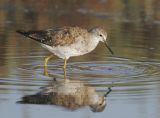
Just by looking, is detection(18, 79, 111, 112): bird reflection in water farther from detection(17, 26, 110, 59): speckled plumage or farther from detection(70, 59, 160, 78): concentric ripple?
detection(17, 26, 110, 59): speckled plumage

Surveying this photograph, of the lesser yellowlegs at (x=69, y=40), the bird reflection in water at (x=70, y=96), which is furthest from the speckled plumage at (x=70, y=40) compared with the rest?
the bird reflection in water at (x=70, y=96)

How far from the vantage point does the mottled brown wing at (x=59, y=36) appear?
11.2 meters

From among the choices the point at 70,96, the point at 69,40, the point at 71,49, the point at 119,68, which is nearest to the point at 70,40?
the point at 69,40

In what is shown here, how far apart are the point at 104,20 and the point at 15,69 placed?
6.09m

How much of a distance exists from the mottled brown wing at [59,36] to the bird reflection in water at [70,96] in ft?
4.34

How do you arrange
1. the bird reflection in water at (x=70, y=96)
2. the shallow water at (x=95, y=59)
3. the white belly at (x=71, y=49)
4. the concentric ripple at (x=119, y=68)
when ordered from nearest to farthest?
the shallow water at (x=95, y=59) → the bird reflection in water at (x=70, y=96) → the concentric ripple at (x=119, y=68) → the white belly at (x=71, y=49)

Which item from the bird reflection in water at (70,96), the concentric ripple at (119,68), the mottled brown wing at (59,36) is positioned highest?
the mottled brown wing at (59,36)

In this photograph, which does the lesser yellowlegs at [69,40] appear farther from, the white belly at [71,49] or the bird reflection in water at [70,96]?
the bird reflection in water at [70,96]

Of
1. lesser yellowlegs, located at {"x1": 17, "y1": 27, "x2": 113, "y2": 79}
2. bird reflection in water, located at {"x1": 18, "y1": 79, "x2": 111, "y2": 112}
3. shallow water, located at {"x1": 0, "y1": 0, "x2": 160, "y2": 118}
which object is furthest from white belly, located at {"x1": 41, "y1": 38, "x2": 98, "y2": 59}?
bird reflection in water, located at {"x1": 18, "y1": 79, "x2": 111, "y2": 112}

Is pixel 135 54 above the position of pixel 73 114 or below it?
above

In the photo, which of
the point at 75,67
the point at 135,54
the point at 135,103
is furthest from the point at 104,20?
the point at 135,103

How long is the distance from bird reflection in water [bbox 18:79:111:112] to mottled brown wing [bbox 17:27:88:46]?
132 centimetres

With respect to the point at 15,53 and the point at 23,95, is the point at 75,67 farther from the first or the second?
the point at 23,95

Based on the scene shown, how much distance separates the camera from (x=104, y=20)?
16547 mm
